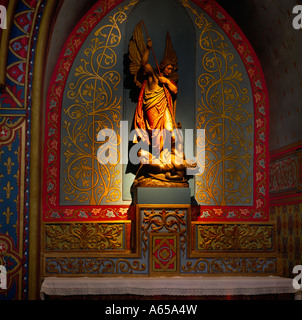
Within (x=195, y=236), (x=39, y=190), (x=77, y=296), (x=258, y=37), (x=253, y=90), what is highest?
(x=258, y=37)

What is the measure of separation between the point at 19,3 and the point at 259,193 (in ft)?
10.2

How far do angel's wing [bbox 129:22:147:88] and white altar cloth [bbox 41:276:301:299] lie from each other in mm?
2118

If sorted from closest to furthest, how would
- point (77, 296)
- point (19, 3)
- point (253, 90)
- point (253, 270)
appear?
point (77, 296) → point (19, 3) → point (253, 270) → point (253, 90)

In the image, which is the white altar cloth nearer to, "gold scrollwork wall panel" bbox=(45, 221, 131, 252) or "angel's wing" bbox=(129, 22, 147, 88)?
"gold scrollwork wall panel" bbox=(45, 221, 131, 252)

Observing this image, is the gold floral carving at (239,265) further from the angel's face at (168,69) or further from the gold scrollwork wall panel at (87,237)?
the angel's face at (168,69)

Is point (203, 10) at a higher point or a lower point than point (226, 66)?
higher

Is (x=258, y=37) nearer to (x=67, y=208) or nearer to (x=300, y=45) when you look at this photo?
(x=300, y=45)

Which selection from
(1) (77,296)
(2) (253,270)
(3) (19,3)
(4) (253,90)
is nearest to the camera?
(1) (77,296)

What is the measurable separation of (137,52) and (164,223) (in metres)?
1.87

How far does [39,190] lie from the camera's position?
17.8 feet

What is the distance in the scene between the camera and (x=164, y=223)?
5.74 metres

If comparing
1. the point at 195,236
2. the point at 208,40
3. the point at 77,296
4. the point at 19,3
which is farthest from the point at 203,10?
the point at 77,296

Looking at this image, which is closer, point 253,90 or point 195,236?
point 195,236

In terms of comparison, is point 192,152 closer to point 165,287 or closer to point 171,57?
point 171,57
